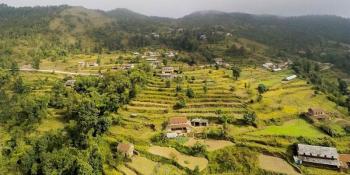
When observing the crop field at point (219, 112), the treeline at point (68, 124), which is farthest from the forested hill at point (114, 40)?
the crop field at point (219, 112)

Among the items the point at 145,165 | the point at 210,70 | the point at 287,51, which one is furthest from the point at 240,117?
the point at 287,51

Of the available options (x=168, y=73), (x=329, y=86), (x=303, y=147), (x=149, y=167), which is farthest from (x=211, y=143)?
(x=329, y=86)

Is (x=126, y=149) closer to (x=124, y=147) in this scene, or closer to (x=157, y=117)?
(x=124, y=147)

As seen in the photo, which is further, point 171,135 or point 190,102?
point 190,102

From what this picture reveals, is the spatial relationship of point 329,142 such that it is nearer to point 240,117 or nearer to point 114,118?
point 240,117

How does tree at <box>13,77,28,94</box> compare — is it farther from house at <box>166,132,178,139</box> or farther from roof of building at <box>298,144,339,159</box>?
roof of building at <box>298,144,339,159</box>

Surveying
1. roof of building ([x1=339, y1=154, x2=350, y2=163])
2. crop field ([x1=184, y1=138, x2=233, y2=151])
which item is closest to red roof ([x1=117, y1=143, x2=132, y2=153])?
crop field ([x1=184, y1=138, x2=233, y2=151])
